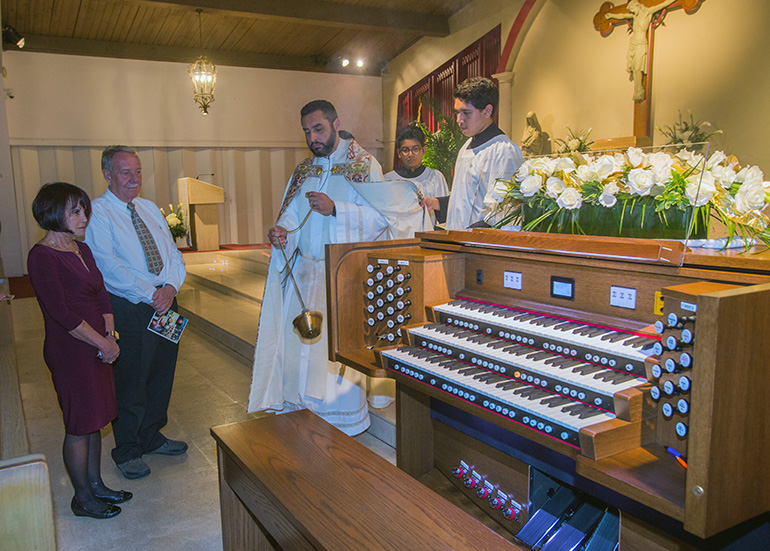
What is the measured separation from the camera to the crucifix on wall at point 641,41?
20.1 feet

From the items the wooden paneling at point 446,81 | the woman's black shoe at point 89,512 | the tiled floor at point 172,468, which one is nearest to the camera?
the tiled floor at point 172,468

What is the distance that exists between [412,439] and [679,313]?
1.60m

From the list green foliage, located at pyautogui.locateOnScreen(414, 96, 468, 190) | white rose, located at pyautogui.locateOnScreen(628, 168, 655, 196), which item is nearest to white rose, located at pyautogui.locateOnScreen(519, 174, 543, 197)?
white rose, located at pyautogui.locateOnScreen(628, 168, 655, 196)

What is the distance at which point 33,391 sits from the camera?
4.55 metres

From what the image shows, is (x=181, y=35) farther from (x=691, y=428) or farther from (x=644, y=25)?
(x=691, y=428)

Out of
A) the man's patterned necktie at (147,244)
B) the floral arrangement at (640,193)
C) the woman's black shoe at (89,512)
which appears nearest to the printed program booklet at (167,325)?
the man's patterned necktie at (147,244)

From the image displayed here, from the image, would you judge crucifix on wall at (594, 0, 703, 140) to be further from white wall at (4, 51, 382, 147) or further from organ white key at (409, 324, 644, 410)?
white wall at (4, 51, 382, 147)

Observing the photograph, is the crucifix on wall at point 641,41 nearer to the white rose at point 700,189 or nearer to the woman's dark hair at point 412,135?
the woman's dark hair at point 412,135

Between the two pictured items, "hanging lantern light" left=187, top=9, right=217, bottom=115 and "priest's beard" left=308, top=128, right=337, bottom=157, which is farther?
"hanging lantern light" left=187, top=9, right=217, bottom=115

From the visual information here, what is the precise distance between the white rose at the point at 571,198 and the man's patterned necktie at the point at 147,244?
2.15 meters

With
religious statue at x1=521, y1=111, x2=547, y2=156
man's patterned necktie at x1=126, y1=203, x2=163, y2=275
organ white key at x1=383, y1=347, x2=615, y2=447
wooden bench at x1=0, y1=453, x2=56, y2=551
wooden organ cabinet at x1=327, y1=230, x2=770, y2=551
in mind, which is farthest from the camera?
religious statue at x1=521, y1=111, x2=547, y2=156

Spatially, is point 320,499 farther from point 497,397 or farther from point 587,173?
point 587,173

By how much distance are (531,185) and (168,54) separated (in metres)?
10.8

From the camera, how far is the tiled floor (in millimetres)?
2596
